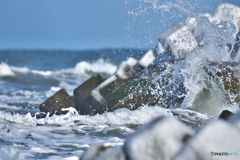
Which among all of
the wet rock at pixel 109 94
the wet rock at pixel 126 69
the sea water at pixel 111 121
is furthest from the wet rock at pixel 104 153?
the wet rock at pixel 126 69

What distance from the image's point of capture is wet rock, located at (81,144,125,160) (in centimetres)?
124

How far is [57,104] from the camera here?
3.83m

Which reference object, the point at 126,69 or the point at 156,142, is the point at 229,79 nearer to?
the point at 126,69

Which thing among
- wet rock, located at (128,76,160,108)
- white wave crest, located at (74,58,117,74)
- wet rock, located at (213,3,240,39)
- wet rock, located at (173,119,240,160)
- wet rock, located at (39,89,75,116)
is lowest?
wet rock, located at (173,119,240,160)

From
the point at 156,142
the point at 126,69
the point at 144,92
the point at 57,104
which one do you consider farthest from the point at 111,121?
the point at 126,69

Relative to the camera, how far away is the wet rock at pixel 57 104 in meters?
3.74

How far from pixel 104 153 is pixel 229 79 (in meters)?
2.50

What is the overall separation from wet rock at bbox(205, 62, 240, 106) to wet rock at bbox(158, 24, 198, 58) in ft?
3.29

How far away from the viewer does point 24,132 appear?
2703 mm

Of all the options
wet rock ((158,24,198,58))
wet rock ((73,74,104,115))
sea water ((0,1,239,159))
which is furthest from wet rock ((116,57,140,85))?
sea water ((0,1,239,159))

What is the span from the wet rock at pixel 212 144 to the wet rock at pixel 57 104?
288 cm

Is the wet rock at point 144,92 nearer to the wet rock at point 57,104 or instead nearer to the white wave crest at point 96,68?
the wet rock at point 57,104

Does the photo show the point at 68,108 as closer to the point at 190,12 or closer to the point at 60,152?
the point at 60,152

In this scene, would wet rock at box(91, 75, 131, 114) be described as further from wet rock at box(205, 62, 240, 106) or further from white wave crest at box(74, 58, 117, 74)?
white wave crest at box(74, 58, 117, 74)
